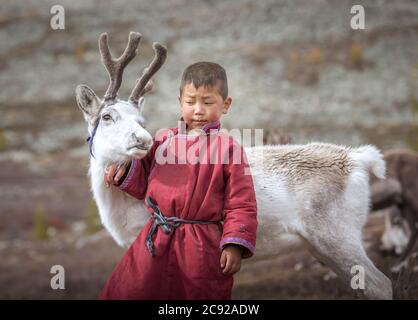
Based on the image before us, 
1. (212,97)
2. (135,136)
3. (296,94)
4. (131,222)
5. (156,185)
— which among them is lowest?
(131,222)

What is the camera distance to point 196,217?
9.66 feet

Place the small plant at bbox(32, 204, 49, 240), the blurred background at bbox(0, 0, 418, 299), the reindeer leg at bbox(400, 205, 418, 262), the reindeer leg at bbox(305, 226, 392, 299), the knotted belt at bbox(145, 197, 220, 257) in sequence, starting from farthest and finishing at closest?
1. the blurred background at bbox(0, 0, 418, 299)
2. the small plant at bbox(32, 204, 49, 240)
3. the reindeer leg at bbox(400, 205, 418, 262)
4. the reindeer leg at bbox(305, 226, 392, 299)
5. the knotted belt at bbox(145, 197, 220, 257)

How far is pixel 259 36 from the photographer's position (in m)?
18.9

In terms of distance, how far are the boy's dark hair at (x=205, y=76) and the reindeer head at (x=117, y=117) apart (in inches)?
16.4

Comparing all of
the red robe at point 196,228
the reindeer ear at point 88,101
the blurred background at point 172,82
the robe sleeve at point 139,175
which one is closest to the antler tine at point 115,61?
the reindeer ear at point 88,101

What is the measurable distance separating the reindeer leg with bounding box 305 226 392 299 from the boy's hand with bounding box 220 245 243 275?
105cm

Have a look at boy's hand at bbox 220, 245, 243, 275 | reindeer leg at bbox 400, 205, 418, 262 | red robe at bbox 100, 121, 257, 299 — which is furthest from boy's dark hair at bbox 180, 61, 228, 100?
reindeer leg at bbox 400, 205, 418, 262

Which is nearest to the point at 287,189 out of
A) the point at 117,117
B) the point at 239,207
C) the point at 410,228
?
the point at 239,207

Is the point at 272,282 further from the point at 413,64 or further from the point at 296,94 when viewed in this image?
the point at 413,64

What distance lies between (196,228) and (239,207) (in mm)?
279

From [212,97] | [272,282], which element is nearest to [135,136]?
[212,97]

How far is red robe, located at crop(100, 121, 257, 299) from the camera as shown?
9.39 ft

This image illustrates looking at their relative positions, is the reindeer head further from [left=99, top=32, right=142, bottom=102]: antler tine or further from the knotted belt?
the knotted belt
